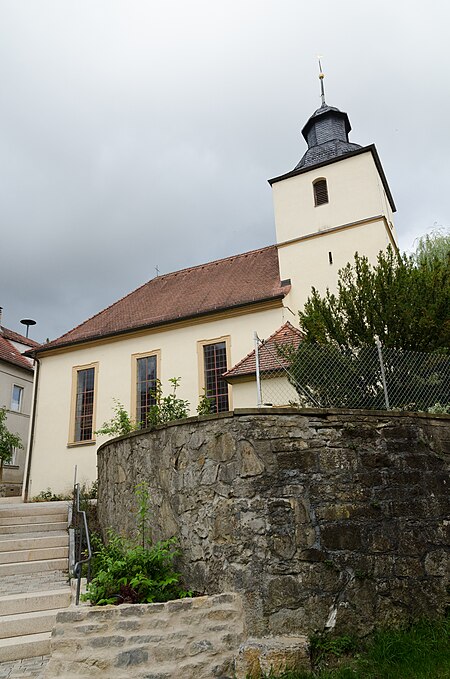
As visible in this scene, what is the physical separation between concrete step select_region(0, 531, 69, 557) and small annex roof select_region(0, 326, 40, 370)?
1712 centimetres

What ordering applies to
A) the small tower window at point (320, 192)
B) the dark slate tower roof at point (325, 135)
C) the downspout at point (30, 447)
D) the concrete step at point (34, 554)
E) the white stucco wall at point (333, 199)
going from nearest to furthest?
the concrete step at point (34, 554)
the white stucco wall at point (333, 199)
the small tower window at point (320, 192)
the downspout at point (30, 447)
the dark slate tower roof at point (325, 135)

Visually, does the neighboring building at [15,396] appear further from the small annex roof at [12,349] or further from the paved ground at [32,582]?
the paved ground at [32,582]

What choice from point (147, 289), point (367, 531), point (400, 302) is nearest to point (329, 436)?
point (367, 531)

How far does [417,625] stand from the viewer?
4.91 m

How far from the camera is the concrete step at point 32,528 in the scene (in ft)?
27.7

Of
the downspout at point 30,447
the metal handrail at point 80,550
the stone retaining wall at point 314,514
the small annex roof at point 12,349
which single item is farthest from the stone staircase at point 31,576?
the small annex roof at point 12,349

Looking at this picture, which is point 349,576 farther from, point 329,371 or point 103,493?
point 103,493

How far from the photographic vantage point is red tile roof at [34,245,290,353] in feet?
51.7

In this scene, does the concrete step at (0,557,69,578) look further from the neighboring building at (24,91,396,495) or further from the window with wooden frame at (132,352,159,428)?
the window with wooden frame at (132,352,159,428)

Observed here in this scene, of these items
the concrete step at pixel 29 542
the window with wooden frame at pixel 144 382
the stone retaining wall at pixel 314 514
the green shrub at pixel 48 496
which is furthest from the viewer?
the window with wooden frame at pixel 144 382

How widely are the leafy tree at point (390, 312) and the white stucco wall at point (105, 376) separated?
17.8 feet

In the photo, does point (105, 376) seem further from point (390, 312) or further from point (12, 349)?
point (12, 349)

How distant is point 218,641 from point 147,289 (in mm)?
16163

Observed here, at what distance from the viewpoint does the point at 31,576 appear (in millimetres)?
6906
